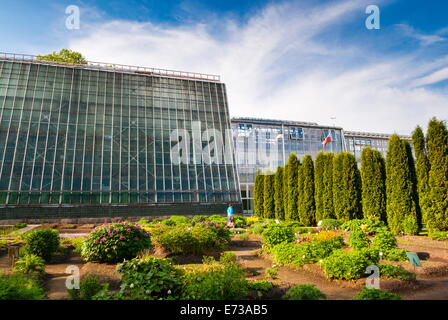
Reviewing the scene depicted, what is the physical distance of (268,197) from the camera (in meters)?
28.3

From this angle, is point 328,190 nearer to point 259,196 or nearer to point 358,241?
point 358,241

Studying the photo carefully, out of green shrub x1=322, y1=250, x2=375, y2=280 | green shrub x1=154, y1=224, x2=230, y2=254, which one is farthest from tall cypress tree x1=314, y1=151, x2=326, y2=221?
green shrub x1=322, y1=250, x2=375, y2=280

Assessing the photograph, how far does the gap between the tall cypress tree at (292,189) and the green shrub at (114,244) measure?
1606cm

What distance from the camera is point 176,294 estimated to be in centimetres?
575

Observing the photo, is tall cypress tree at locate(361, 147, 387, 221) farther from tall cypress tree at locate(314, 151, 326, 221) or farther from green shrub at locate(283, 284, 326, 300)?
green shrub at locate(283, 284, 326, 300)

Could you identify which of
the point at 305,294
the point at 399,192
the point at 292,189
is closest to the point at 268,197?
the point at 292,189

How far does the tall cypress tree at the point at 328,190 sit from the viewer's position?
786 inches

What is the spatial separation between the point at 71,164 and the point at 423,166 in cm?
2721

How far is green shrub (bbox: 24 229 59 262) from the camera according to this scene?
9859 millimetres

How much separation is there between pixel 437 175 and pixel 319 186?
7.92m

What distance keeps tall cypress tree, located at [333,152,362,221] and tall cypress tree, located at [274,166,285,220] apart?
7445mm

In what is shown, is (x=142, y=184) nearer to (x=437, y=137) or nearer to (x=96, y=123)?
(x=96, y=123)
